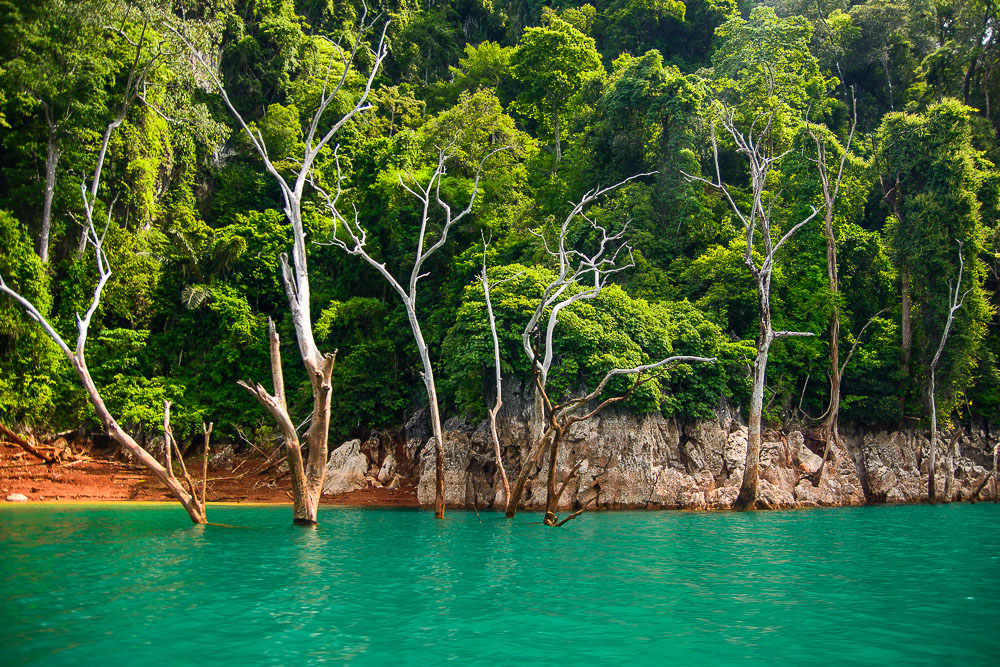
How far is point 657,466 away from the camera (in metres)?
24.9

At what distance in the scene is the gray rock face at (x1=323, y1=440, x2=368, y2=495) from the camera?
92.4ft

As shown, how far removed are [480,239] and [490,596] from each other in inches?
927

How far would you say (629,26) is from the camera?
164 feet

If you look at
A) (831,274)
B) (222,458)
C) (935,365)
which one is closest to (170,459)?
(222,458)

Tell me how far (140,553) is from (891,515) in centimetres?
2103

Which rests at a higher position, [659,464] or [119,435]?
[119,435]

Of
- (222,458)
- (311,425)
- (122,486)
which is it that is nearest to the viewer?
(311,425)

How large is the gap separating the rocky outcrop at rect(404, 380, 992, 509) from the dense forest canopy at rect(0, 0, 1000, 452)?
1.11 m

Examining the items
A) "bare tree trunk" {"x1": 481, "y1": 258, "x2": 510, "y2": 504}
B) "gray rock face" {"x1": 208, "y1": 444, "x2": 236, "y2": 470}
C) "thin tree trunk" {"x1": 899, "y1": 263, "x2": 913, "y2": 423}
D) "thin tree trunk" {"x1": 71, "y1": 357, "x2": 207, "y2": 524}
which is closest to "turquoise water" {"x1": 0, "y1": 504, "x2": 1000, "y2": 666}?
"thin tree trunk" {"x1": 71, "y1": 357, "x2": 207, "y2": 524}

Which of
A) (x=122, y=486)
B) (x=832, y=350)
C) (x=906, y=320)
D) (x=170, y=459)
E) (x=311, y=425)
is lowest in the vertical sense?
(x=122, y=486)

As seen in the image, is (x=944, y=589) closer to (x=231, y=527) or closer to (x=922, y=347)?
(x=231, y=527)

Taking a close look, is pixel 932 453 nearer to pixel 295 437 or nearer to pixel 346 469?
pixel 346 469

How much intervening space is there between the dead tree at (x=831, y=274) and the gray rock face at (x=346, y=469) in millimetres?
17918

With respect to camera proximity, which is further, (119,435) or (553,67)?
(553,67)
